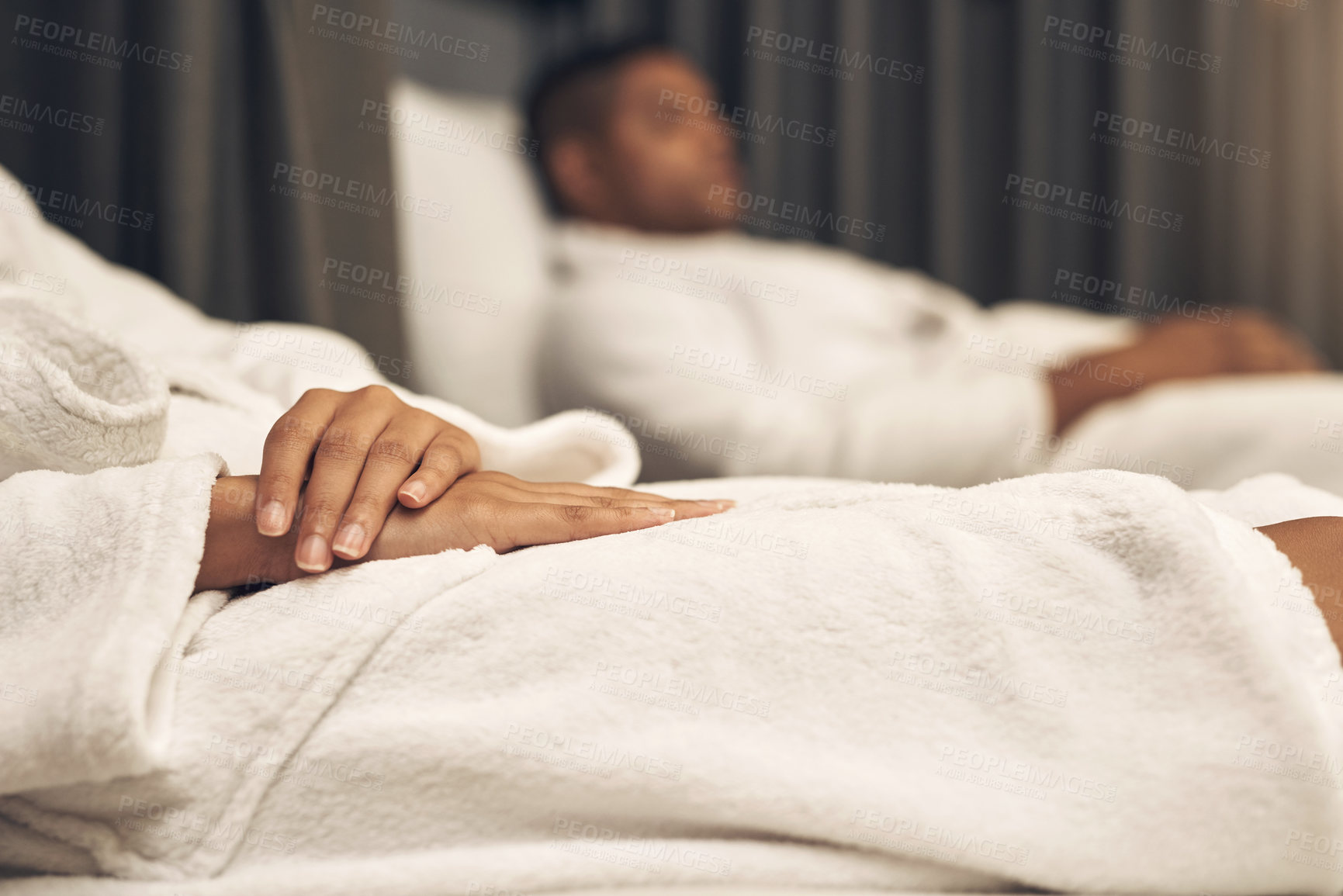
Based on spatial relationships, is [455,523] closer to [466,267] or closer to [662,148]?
[466,267]

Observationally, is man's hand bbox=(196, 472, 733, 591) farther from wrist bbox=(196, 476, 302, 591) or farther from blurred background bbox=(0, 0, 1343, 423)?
blurred background bbox=(0, 0, 1343, 423)

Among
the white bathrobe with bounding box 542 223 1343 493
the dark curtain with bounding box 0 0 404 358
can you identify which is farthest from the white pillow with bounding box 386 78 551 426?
the dark curtain with bounding box 0 0 404 358

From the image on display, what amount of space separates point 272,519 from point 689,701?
0.24 meters

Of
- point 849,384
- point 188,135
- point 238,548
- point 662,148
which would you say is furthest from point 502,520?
point 662,148

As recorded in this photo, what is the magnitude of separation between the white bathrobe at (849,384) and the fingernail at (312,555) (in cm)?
95

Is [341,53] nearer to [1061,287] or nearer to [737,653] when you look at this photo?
[737,653]

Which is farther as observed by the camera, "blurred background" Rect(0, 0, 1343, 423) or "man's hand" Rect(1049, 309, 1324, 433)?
"blurred background" Rect(0, 0, 1343, 423)

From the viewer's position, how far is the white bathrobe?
1.20 meters

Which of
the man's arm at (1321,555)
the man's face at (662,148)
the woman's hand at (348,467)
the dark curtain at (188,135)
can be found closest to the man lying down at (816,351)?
the man's face at (662,148)

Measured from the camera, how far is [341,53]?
1.12 metres

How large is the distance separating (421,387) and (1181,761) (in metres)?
1.10

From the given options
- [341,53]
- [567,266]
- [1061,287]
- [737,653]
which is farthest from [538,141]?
[737,653]

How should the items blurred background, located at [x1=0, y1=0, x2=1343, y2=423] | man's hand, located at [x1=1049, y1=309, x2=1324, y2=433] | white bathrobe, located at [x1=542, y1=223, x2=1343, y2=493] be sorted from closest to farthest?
white bathrobe, located at [x1=542, y1=223, x2=1343, y2=493] < man's hand, located at [x1=1049, y1=309, x2=1324, y2=433] < blurred background, located at [x1=0, y1=0, x2=1343, y2=423]

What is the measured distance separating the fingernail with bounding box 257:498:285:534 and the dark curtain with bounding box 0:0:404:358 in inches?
24.2
